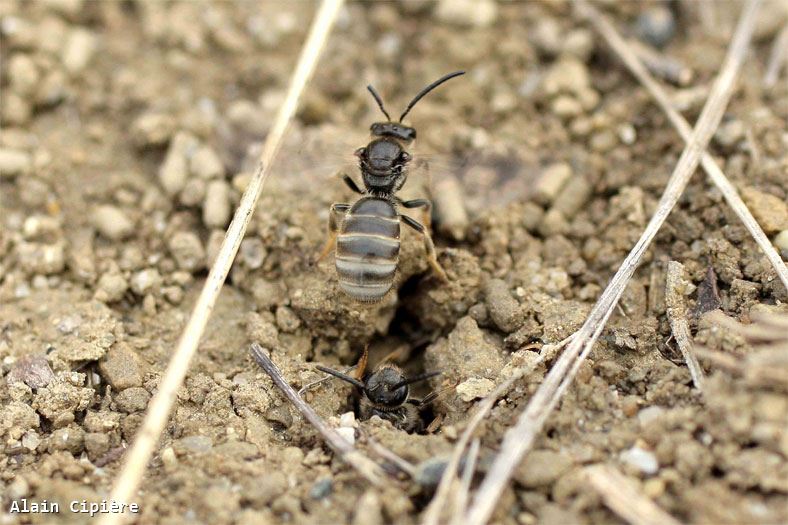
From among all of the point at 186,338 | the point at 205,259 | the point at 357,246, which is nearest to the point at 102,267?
the point at 205,259

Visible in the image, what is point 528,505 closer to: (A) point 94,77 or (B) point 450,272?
(B) point 450,272

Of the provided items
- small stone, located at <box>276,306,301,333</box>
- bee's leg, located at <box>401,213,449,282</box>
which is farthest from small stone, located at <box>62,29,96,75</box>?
bee's leg, located at <box>401,213,449,282</box>

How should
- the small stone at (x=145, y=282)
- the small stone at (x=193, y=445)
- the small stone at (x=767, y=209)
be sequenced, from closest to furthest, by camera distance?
the small stone at (x=193, y=445), the small stone at (x=767, y=209), the small stone at (x=145, y=282)

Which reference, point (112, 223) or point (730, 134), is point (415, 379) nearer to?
point (112, 223)

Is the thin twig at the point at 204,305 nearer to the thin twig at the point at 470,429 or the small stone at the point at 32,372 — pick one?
the small stone at the point at 32,372

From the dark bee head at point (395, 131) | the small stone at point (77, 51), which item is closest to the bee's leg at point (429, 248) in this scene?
the dark bee head at point (395, 131)

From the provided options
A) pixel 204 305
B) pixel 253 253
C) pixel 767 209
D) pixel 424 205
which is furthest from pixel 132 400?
pixel 767 209
